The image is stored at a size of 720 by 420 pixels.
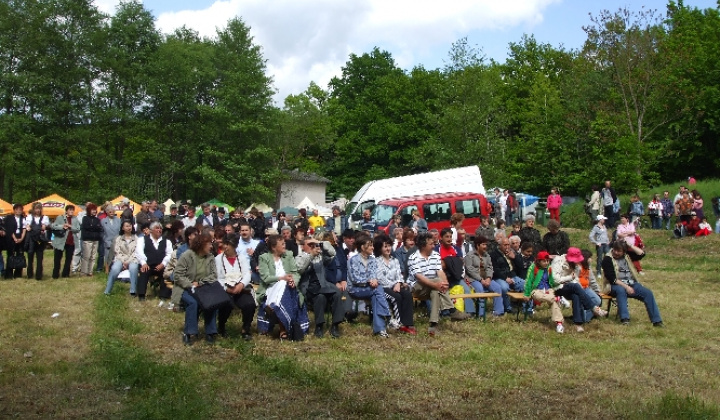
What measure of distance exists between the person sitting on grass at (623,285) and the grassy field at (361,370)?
25 centimetres

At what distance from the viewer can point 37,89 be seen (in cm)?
3706

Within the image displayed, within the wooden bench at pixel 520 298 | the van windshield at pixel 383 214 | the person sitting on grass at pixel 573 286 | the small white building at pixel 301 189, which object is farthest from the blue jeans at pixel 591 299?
the small white building at pixel 301 189

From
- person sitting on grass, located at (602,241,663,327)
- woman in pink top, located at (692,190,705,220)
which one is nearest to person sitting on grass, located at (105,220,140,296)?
person sitting on grass, located at (602,241,663,327)

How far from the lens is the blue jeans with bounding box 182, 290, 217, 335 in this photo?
28.3ft

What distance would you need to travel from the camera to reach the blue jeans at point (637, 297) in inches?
388

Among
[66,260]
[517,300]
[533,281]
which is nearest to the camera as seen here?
[533,281]

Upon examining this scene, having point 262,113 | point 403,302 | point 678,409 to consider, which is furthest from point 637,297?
point 262,113

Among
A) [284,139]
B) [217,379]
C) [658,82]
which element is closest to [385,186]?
[658,82]

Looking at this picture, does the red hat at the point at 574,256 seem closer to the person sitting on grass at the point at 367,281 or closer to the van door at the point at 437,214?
the person sitting on grass at the point at 367,281

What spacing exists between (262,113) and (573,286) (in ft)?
118

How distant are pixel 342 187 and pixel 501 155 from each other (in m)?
20.3

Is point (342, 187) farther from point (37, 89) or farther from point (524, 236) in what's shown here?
point (524, 236)

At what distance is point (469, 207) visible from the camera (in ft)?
66.7

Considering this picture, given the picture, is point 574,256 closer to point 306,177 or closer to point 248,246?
point 248,246
